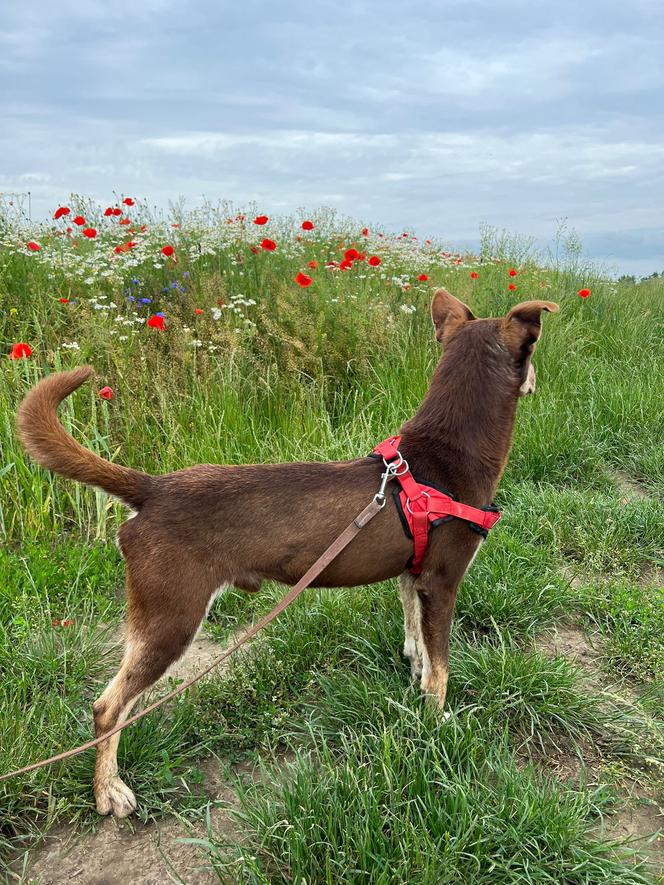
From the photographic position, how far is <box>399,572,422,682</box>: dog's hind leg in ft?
9.71

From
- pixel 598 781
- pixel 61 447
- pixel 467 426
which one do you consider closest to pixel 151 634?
pixel 61 447

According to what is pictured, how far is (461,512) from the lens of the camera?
260 cm

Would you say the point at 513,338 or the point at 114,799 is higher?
the point at 513,338

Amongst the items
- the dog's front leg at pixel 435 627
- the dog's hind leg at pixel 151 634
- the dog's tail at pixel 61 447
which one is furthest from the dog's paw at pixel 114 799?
the dog's front leg at pixel 435 627

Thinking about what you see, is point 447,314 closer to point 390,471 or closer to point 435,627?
point 390,471

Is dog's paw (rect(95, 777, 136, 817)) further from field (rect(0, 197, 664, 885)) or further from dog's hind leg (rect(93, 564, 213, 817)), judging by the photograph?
dog's hind leg (rect(93, 564, 213, 817))

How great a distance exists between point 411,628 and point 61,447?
1.78 meters

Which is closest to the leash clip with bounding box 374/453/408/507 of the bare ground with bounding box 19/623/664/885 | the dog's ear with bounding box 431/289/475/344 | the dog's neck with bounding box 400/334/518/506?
the dog's neck with bounding box 400/334/518/506

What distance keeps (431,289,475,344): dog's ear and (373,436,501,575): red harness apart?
731 mm

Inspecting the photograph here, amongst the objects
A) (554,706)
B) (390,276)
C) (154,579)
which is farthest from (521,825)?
(390,276)

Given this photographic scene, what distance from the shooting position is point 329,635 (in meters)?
3.28

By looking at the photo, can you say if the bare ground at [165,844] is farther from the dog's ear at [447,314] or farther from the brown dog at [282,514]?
the dog's ear at [447,314]

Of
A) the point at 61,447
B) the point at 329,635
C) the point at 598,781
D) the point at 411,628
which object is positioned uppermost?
the point at 61,447

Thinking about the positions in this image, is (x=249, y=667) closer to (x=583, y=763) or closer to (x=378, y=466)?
(x=378, y=466)
